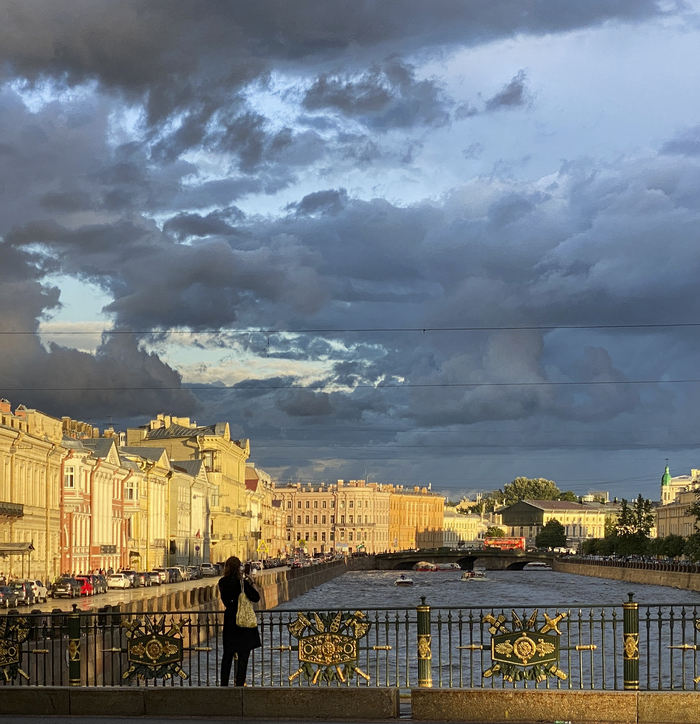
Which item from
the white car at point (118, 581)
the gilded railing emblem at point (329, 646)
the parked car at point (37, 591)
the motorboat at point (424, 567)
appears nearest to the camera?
the gilded railing emblem at point (329, 646)

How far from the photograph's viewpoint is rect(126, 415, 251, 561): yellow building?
5369 inches

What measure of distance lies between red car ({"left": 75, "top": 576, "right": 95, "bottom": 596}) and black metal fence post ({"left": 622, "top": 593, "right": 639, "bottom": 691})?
45.6 meters

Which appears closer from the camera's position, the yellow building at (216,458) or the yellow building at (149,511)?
the yellow building at (149,511)

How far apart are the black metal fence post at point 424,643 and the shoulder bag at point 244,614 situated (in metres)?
2.10

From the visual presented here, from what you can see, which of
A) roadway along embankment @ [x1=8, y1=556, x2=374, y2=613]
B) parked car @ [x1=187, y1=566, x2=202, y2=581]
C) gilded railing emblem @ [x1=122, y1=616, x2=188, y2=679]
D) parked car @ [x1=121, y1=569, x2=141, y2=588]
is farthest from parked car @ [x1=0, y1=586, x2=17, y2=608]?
parked car @ [x1=187, y1=566, x2=202, y2=581]

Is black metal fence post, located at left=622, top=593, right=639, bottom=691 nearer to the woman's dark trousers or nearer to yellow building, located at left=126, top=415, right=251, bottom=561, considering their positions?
the woman's dark trousers

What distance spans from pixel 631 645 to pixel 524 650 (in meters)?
1.21

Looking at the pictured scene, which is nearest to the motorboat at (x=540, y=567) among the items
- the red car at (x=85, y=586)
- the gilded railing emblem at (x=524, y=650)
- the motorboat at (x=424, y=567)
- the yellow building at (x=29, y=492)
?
the motorboat at (x=424, y=567)

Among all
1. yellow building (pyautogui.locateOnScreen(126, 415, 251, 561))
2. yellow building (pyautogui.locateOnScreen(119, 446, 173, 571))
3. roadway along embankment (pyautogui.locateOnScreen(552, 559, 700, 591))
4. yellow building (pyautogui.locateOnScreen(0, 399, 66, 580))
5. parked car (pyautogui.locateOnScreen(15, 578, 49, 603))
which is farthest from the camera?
yellow building (pyautogui.locateOnScreen(126, 415, 251, 561))

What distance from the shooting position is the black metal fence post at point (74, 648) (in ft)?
50.0

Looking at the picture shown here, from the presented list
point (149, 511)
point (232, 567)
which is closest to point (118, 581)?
point (149, 511)

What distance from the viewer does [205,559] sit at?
5005 inches

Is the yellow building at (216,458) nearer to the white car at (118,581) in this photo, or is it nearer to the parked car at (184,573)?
the parked car at (184,573)

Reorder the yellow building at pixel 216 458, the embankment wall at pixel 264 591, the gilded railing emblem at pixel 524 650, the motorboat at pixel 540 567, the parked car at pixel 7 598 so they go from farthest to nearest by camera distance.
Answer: the motorboat at pixel 540 567 < the yellow building at pixel 216 458 < the parked car at pixel 7 598 < the embankment wall at pixel 264 591 < the gilded railing emblem at pixel 524 650
